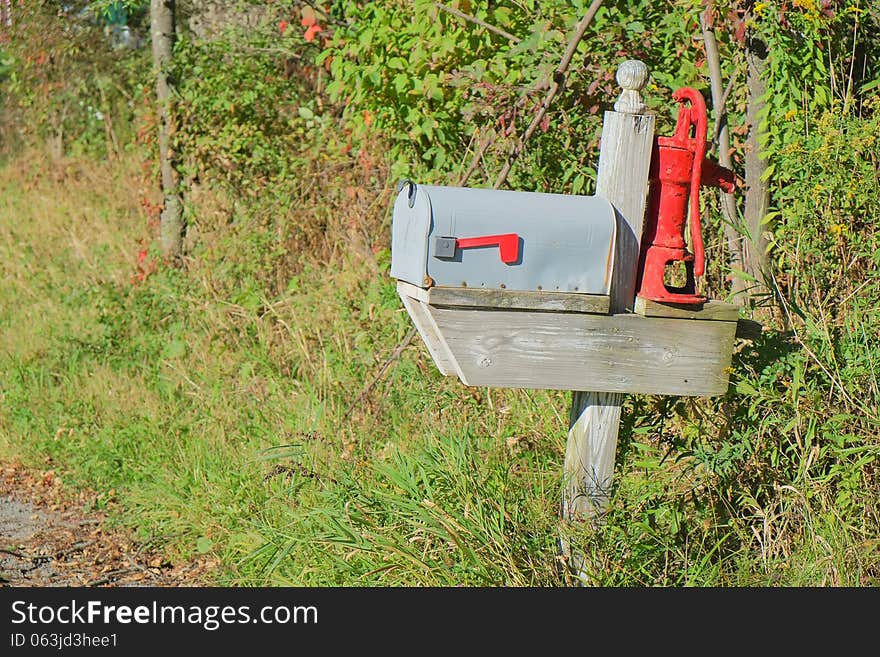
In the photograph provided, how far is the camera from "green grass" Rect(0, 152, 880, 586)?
A: 3.41 meters

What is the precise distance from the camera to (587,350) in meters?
3.07

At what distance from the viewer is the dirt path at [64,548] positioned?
14.7ft

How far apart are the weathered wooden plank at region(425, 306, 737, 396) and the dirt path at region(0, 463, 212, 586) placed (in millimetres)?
2009

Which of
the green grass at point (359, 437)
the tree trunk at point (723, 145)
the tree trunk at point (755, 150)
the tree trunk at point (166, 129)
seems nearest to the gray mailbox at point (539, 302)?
the green grass at point (359, 437)

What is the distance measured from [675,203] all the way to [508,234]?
61cm

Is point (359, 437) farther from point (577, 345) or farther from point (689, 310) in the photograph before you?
point (689, 310)

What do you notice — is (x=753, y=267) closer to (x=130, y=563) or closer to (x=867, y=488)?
(x=867, y=488)

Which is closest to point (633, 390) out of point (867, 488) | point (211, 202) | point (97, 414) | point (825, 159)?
point (867, 488)

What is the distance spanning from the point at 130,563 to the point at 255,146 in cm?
395

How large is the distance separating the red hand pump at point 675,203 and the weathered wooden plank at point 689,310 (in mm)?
24

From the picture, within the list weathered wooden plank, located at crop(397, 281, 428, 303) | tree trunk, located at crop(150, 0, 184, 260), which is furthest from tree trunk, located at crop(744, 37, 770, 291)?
tree trunk, located at crop(150, 0, 184, 260)

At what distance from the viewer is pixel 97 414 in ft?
19.6

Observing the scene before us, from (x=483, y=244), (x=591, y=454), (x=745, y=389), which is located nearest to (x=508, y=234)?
(x=483, y=244)

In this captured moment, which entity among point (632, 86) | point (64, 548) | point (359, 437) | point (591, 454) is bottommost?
Result: point (64, 548)
